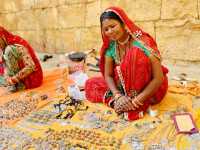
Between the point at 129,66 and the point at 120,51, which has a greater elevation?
the point at 120,51

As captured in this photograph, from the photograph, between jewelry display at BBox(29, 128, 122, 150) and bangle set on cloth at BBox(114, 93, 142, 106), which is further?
bangle set on cloth at BBox(114, 93, 142, 106)

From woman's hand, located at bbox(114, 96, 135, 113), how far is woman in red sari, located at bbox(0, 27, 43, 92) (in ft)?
4.62

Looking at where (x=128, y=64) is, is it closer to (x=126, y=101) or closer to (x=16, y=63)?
(x=126, y=101)

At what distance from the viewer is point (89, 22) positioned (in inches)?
220

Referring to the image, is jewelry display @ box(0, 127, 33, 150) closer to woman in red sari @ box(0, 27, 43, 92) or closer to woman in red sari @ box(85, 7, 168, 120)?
woman in red sari @ box(85, 7, 168, 120)

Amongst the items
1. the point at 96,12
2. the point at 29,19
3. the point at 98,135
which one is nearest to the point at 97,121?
the point at 98,135

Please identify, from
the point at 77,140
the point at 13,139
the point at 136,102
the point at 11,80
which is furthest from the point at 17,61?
the point at 136,102

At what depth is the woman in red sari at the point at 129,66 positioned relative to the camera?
2.71 m

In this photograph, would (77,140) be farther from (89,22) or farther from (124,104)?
(89,22)

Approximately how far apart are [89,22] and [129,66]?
2.98 meters

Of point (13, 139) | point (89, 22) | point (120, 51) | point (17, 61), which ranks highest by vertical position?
point (89, 22)

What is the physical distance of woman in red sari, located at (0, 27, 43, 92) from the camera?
3676 millimetres

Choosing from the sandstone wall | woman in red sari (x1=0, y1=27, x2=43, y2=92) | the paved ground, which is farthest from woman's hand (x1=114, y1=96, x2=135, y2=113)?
the sandstone wall

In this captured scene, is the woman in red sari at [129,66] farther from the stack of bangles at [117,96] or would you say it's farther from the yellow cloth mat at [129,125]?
the yellow cloth mat at [129,125]
